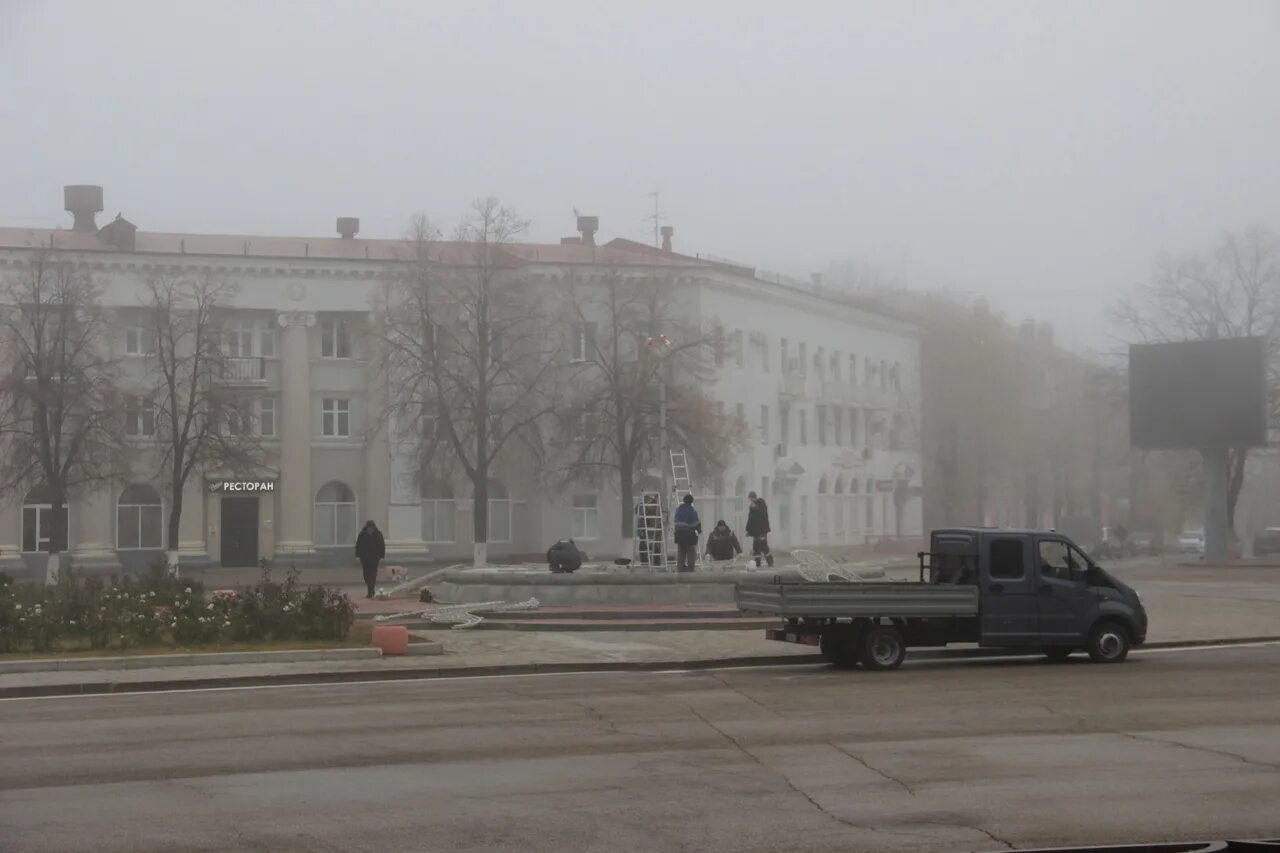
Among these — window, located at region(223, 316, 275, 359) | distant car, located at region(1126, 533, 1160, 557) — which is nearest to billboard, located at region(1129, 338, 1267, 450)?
distant car, located at region(1126, 533, 1160, 557)

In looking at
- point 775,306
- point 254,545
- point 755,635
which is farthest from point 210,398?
point 755,635

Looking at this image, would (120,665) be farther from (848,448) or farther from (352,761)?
(848,448)

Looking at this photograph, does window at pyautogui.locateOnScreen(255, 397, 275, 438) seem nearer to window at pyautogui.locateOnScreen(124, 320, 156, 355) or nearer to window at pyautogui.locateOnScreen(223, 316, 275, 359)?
window at pyautogui.locateOnScreen(223, 316, 275, 359)

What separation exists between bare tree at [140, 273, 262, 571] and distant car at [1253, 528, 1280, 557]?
45.5 meters

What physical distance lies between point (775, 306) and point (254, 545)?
82.9ft

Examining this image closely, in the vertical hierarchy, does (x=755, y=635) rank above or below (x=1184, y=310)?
below

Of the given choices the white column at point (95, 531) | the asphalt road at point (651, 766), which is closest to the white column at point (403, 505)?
the white column at point (95, 531)

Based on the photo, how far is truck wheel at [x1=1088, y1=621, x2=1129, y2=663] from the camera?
75.4 feet

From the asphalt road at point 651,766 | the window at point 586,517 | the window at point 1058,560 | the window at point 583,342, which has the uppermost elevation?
the window at point 583,342

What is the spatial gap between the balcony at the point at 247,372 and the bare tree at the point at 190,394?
895 millimetres

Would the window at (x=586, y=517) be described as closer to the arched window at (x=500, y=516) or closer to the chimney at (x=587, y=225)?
the arched window at (x=500, y=516)

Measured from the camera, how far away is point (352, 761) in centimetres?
1365

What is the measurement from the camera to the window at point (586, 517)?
64.9 m

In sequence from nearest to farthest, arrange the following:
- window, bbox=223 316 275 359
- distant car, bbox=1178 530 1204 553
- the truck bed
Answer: the truck bed < window, bbox=223 316 275 359 < distant car, bbox=1178 530 1204 553
